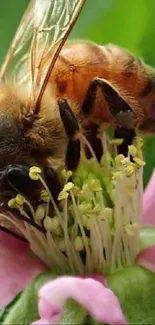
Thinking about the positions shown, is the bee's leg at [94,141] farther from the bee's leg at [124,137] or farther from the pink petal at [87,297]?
the pink petal at [87,297]

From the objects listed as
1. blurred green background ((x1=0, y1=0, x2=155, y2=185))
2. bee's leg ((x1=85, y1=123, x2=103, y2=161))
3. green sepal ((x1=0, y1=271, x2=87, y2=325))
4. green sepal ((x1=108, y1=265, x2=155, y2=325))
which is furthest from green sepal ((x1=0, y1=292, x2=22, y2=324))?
blurred green background ((x1=0, y1=0, x2=155, y2=185))

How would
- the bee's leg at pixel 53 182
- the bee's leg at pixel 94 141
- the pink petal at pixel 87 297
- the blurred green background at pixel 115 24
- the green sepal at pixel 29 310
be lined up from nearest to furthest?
the pink petal at pixel 87 297 < the green sepal at pixel 29 310 < the bee's leg at pixel 53 182 < the bee's leg at pixel 94 141 < the blurred green background at pixel 115 24

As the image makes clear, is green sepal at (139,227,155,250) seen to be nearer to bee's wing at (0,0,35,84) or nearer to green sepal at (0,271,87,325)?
green sepal at (0,271,87,325)

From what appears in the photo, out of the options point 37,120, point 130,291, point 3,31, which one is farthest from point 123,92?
point 3,31

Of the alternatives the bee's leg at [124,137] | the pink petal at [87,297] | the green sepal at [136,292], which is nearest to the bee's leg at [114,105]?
the bee's leg at [124,137]

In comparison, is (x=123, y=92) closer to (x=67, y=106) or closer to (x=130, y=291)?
(x=67, y=106)
